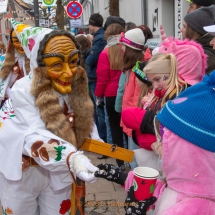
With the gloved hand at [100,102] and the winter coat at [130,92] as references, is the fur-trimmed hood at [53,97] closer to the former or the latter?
the winter coat at [130,92]

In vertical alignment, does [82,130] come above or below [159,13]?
below

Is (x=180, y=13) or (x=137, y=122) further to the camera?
(x=180, y=13)

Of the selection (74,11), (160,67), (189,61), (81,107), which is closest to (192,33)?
(189,61)

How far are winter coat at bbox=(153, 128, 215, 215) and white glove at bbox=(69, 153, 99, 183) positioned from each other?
45 centimetres

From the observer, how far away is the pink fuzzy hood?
57.0 inches

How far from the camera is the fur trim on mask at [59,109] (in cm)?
220

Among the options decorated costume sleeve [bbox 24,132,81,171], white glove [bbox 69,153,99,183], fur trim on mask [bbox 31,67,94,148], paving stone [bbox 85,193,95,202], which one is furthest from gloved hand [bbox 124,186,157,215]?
paving stone [bbox 85,193,95,202]

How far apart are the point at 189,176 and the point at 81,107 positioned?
1147 millimetres

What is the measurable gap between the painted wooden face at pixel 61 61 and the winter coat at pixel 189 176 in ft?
3.28

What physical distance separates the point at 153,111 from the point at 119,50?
189cm

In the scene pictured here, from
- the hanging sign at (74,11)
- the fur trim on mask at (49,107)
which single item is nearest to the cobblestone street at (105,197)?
the fur trim on mask at (49,107)

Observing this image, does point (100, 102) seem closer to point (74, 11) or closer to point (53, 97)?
point (53, 97)

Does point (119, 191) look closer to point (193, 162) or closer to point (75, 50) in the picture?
point (75, 50)

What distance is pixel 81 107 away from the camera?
2.44 metres
